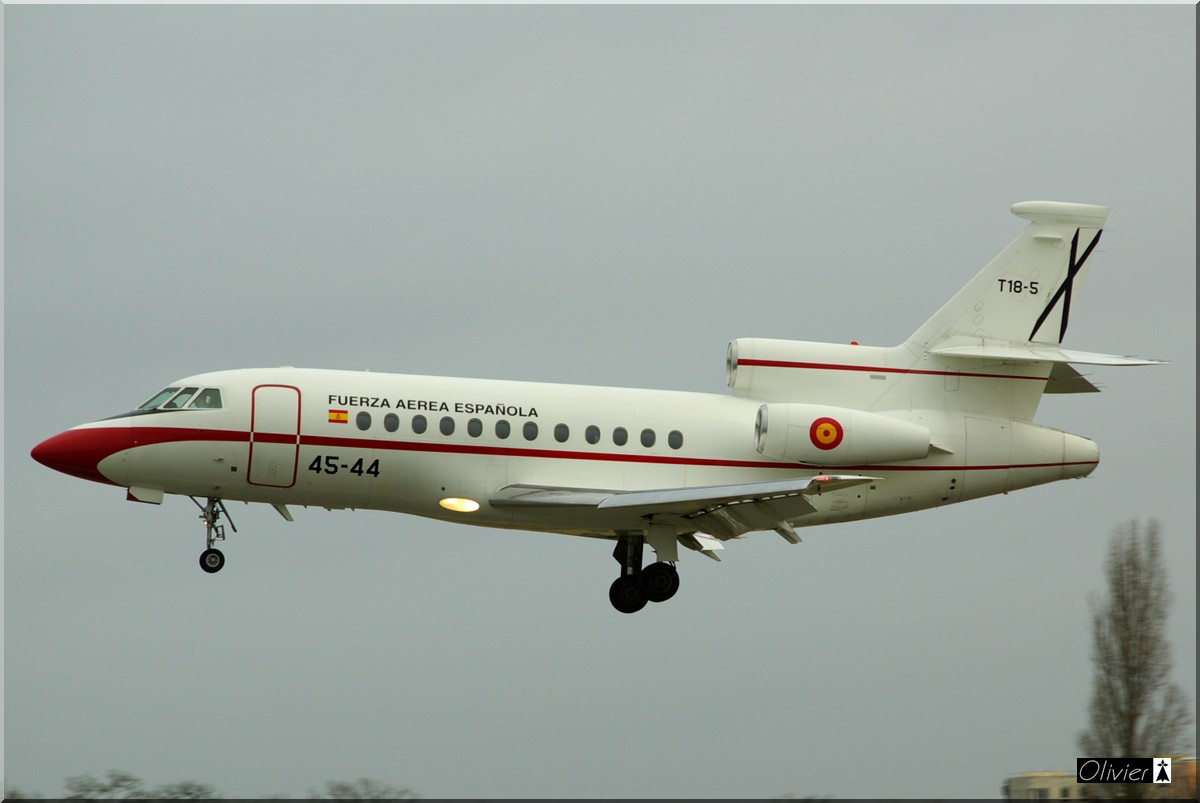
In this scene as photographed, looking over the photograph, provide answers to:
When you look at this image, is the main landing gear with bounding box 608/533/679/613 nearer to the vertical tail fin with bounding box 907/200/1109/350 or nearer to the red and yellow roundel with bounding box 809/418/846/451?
the red and yellow roundel with bounding box 809/418/846/451

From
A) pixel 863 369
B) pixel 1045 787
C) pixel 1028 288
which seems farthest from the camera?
pixel 1028 288

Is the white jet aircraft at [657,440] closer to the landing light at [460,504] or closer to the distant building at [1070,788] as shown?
Result: the landing light at [460,504]

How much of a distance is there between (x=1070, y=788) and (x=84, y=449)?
1779cm

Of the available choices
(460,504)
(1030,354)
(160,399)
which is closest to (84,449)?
(160,399)

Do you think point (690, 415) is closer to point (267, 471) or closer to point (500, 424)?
point (500, 424)

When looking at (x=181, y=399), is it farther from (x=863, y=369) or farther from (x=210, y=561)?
(x=863, y=369)

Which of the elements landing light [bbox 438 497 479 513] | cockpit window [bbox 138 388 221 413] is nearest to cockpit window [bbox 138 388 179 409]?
cockpit window [bbox 138 388 221 413]

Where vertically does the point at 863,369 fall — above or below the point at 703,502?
above

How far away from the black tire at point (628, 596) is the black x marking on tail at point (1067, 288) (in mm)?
8866

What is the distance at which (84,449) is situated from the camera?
106ft

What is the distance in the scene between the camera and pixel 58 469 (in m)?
32.5

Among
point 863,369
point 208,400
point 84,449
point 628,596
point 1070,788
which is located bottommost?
point 1070,788

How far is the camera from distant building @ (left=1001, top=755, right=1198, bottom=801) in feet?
99.5

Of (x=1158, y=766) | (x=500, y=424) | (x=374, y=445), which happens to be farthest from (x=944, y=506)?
(x=374, y=445)
